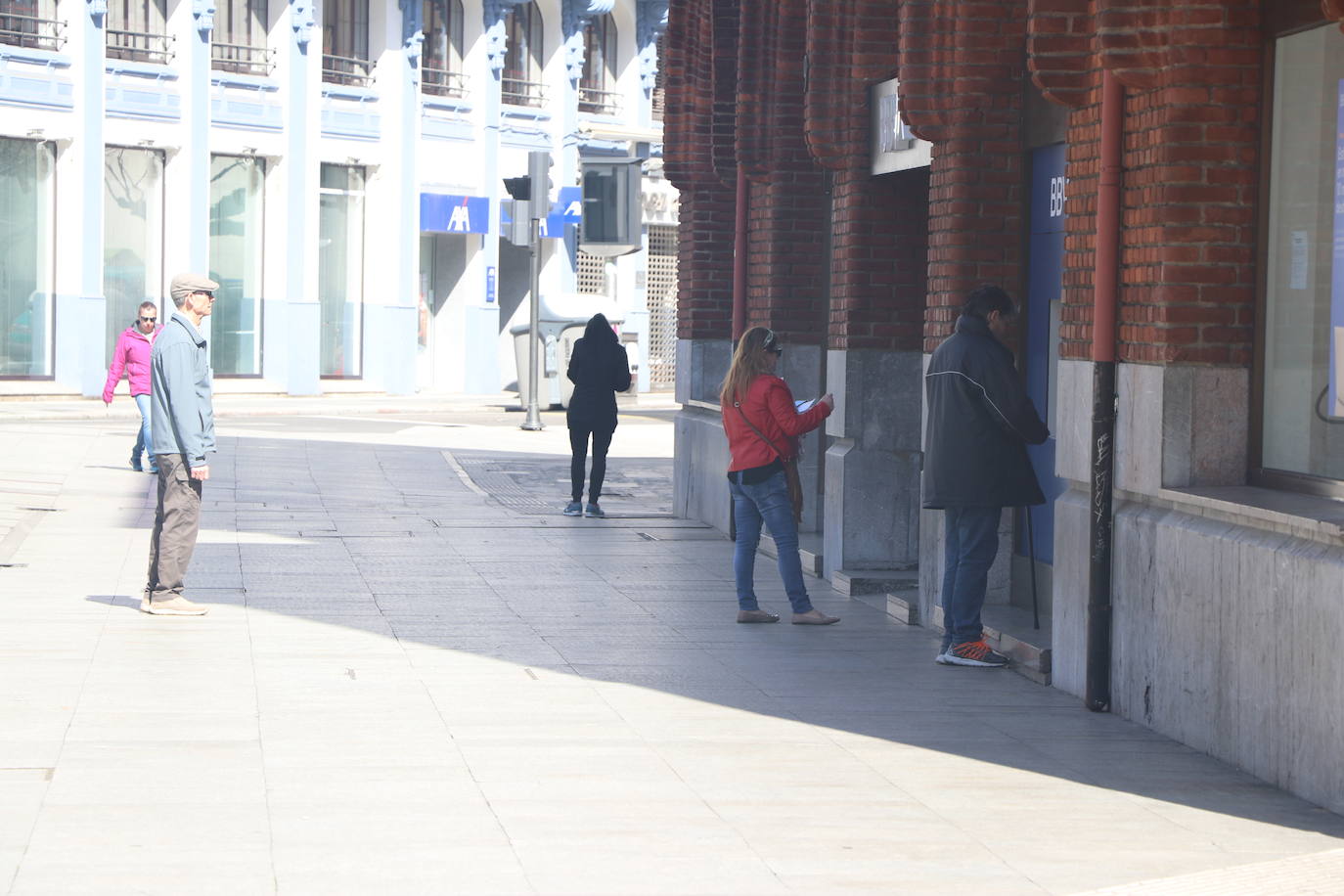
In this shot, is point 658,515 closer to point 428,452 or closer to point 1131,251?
point 428,452

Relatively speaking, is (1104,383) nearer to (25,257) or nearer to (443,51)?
(25,257)

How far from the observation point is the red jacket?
1088 cm

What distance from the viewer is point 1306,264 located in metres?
7.75

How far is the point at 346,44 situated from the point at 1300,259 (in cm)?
3217

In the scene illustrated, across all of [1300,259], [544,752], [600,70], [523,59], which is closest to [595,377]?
[1300,259]

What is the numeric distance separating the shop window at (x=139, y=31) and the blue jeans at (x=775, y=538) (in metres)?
25.9

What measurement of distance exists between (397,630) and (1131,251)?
405 cm

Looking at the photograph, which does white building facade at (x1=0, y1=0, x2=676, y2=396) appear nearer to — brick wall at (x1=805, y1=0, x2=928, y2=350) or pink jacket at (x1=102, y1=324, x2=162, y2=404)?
pink jacket at (x1=102, y1=324, x2=162, y2=404)

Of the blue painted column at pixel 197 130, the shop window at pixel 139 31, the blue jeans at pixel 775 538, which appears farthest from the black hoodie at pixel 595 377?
the shop window at pixel 139 31

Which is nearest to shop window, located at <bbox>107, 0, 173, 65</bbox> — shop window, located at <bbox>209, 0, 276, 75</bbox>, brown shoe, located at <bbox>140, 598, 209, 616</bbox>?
shop window, located at <bbox>209, 0, 276, 75</bbox>

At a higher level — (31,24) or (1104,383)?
(31,24)

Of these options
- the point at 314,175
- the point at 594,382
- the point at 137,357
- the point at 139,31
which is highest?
the point at 139,31

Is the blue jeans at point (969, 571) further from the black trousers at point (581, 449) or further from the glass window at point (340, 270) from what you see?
the glass window at point (340, 270)

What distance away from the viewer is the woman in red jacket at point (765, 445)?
Answer: 1090cm
